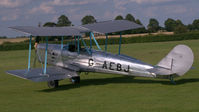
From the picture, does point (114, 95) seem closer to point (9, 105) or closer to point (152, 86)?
point (152, 86)

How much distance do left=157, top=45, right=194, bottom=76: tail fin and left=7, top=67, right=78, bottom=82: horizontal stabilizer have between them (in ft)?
13.1

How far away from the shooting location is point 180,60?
10.6m

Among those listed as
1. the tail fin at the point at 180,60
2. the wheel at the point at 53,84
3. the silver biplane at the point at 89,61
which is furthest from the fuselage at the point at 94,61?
the wheel at the point at 53,84

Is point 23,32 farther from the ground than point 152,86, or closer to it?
farther from the ground

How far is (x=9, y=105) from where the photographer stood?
32.0ft

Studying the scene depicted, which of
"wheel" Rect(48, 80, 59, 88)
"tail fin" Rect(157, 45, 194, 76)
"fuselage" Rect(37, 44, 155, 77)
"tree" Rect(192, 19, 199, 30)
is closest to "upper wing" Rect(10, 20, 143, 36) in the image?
"fuselage" Rect(37, 44, 155, 77)

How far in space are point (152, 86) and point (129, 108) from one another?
3.36 m

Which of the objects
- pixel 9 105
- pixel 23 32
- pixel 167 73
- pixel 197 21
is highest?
pixel 197 21

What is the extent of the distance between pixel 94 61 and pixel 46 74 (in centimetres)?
196

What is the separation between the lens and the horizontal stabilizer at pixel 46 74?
467 inches

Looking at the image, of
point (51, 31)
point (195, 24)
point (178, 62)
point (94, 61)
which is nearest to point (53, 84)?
point (94, 61)

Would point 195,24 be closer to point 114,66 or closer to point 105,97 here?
point 114,66

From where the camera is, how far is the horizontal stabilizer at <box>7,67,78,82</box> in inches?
467

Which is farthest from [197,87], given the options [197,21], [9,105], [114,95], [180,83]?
[197,21]
